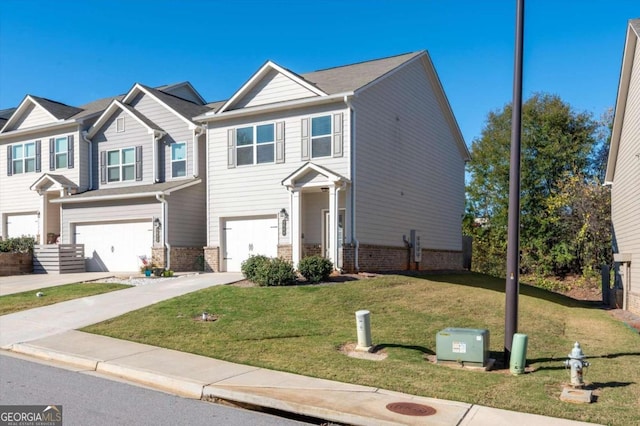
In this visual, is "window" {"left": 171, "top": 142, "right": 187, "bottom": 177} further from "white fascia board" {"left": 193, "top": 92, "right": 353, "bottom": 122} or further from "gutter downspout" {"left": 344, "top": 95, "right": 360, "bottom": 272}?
"gutter downspout" {"left": 344, "top": 95, "right": 360, "bottom": 272}

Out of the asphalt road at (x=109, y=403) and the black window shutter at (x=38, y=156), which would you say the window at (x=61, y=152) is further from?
the asphalt road at (x=109, y=403)

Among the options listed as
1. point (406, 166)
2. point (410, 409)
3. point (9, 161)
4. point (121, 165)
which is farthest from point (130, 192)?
point (410, 409)

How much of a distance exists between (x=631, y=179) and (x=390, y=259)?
8.72m

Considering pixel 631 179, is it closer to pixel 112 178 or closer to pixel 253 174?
pixel 253 174

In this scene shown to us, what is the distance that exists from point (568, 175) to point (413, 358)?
A: 28551 millimetres

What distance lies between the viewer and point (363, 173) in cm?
2044

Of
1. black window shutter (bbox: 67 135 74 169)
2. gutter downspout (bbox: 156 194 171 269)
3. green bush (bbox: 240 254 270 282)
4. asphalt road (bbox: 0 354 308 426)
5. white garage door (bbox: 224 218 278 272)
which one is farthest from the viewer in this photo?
black window shutter (bbox: 67 135 74 169)

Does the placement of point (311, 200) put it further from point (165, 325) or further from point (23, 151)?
point (23, 151)

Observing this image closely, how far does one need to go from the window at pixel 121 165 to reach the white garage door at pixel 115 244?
2545 mm

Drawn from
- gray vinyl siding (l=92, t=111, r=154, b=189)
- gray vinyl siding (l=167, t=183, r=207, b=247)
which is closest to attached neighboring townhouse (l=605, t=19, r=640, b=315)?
gray vinyl siding (l=167, t=183, r=207, b=247)

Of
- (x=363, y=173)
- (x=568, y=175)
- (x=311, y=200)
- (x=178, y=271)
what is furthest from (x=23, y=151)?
(x=568, y=175)

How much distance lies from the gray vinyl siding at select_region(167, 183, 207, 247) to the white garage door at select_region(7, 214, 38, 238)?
30.0 ft

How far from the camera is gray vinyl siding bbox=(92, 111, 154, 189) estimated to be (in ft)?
83.1

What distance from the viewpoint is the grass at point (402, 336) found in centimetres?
813
